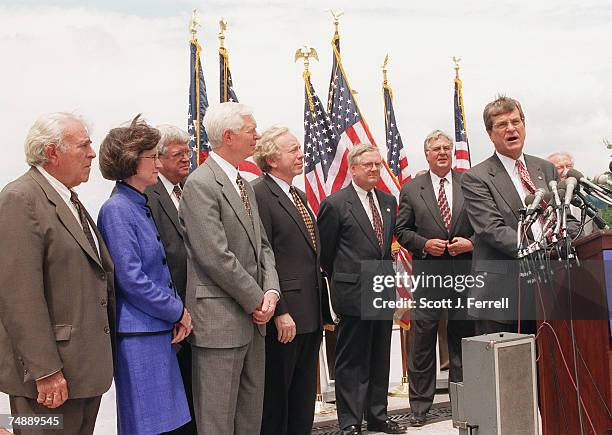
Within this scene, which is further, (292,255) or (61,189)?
(292,255)

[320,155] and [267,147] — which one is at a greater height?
[320,155]

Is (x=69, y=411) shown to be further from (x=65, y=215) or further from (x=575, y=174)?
(x=575, y=174)

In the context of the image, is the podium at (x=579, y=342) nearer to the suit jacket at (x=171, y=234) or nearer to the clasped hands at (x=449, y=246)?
the clasped hands at (x=449, y=246)

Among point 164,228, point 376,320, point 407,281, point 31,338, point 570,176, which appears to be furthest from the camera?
point 407,281

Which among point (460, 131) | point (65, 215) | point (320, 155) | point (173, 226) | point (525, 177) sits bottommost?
point (65, 215)

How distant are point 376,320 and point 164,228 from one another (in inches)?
64.5

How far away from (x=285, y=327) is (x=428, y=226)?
1.77 m

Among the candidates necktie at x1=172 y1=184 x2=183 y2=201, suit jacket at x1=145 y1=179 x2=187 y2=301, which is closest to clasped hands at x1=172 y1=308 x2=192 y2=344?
suit jacket at x1=145 y1=179 x2=187 y2=301

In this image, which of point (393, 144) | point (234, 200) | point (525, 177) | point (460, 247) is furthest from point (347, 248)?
point (393, 144)

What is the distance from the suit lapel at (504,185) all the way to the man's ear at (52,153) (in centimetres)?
217

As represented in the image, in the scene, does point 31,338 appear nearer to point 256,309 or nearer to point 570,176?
point 256,309

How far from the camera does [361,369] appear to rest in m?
4.42

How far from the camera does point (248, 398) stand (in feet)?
10.7

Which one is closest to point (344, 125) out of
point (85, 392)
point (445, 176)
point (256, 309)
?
point (445, 176)
